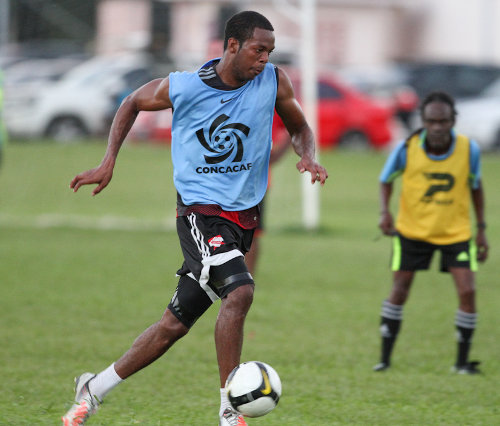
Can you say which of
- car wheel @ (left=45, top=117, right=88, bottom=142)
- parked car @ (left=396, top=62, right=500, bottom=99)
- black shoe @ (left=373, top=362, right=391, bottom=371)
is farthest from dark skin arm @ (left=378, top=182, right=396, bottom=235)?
parked car @ (left=396, top=62, right=500, bottom=99)

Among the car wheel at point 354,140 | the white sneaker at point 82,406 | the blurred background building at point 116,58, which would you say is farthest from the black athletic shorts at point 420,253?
the car wheel at point 354,140

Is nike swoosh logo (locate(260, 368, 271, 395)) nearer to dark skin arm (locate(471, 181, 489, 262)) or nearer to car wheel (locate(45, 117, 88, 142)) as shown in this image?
dark skin arm (locate(471, 181, 489, 262))

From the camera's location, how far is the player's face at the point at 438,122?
6.68 m

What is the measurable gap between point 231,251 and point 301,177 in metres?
11.2

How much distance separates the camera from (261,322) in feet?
27.6

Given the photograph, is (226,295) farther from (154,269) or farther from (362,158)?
(362,158)

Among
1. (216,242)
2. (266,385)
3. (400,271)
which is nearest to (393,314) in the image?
(400,271)

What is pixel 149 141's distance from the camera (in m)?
25.4

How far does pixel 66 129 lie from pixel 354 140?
23.6 feet

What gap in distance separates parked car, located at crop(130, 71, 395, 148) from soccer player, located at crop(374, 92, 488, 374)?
17158 millimetres

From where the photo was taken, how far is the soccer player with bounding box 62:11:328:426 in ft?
16.3

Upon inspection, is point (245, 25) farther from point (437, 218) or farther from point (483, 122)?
point (483, 122)

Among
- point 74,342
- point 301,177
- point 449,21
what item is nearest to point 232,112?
point 74,342

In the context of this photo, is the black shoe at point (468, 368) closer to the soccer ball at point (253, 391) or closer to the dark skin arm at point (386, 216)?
the dark skin arm at point (386, 216)
